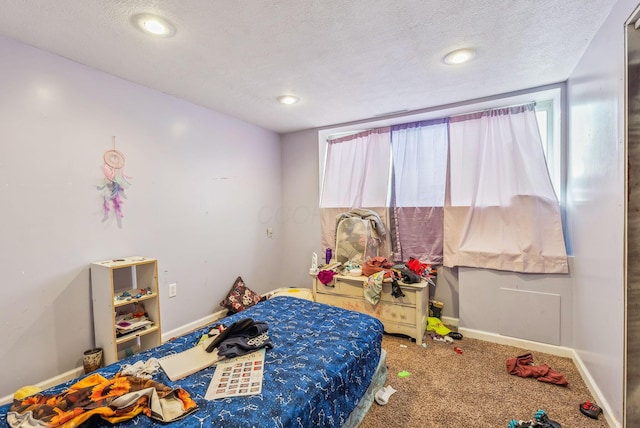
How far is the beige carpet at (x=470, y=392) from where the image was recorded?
1767mm

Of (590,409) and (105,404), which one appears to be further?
(590,409)

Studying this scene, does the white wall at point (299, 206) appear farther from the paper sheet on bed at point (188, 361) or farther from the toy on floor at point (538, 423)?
the toy on floor at point (538, 423)

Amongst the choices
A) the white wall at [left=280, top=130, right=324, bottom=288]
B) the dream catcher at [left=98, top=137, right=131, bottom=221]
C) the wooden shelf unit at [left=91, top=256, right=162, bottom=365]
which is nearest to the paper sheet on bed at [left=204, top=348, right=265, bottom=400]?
the wooden shelf unit at [left=91, top=256, right=162, bottom=365]

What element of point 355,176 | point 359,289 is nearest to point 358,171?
point 355,176

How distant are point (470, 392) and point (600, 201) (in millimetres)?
1545

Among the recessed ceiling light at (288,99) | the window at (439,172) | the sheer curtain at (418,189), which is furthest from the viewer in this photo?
the sheer curtain at (418,189)

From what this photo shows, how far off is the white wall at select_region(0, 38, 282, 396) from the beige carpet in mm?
2191

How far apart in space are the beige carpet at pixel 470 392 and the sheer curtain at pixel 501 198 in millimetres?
874

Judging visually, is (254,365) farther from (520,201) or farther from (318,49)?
(520,201)

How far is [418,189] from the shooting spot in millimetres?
3375

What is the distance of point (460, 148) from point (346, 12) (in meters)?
2.10

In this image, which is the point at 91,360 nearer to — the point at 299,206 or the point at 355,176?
the point at 299,206

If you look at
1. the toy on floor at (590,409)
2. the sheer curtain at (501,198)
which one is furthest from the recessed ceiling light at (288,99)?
the toy on floor at (590,409)

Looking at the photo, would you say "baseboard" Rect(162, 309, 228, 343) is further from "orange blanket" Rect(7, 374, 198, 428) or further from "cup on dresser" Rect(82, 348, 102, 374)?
"orange blanket" Rect(7, 374, 198, 428)
